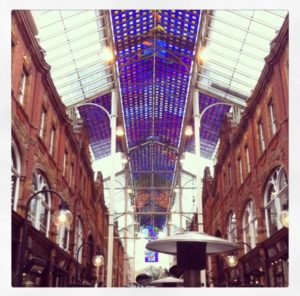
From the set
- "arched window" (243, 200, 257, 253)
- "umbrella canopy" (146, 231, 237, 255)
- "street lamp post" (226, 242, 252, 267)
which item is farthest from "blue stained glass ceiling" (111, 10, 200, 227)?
"umbrella canopy" (146, 231, 237, 255)

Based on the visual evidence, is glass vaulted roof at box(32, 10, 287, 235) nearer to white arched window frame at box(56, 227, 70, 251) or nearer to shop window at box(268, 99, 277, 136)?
shop window at box(268, 99, 277, 136)

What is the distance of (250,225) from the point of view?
423 inches

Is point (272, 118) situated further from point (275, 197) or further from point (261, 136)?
point (275, 197)

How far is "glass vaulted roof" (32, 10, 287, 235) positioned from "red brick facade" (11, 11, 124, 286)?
13.0 inches

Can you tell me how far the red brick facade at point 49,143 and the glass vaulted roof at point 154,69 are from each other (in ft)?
1.09

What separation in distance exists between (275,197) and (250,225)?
1513mm

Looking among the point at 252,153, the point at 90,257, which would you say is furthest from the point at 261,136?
the point at 90,257

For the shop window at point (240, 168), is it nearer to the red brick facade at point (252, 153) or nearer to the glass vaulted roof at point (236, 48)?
the red brick facade at point (252, 153)

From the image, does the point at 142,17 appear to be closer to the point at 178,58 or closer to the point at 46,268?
the point at 178,58

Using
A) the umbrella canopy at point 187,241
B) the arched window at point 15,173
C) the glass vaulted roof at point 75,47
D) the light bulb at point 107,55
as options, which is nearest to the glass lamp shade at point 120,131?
the glass vaulted roof at point 75,47

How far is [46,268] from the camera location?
1057 cm

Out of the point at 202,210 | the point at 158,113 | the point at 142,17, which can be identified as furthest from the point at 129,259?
the point at 142,17

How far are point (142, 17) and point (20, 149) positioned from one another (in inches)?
156

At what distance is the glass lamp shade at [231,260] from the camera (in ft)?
32.1
